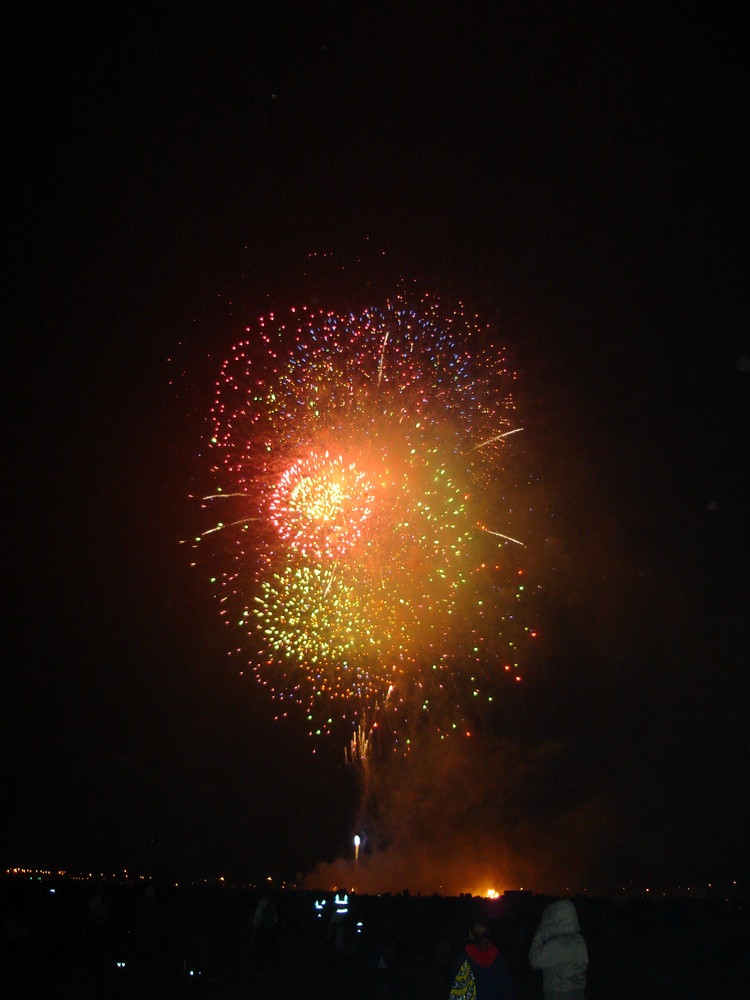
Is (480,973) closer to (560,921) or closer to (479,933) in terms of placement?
(479,933)

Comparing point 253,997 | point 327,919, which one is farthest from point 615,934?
point 253,997

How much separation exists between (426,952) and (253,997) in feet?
13.2

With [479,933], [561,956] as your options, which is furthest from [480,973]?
[561,956]

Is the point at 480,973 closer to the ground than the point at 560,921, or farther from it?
closer to the ground

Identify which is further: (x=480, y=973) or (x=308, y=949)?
(x=308, y=949)

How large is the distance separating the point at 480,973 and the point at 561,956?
21.2 inches

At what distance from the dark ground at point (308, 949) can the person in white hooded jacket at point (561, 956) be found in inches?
130

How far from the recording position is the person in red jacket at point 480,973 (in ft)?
19.0

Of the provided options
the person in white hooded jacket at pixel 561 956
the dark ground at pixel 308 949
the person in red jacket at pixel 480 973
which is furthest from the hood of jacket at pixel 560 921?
the dark ground at pixel 308 949

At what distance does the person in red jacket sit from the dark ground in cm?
320

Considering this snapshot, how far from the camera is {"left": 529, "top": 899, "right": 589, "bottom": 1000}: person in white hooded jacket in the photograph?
19.0 feet

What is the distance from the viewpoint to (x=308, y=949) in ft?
45.2

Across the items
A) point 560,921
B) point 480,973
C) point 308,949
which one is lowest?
point 480,973

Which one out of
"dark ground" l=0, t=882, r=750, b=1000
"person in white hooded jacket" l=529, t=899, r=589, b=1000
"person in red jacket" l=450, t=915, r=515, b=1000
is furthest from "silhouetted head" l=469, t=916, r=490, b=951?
"dark ground" l=0, t=882, r=750, b=1000
